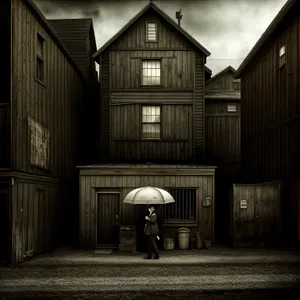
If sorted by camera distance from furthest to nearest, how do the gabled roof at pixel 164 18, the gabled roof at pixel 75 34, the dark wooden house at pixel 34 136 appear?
the gabled roof at pixel 75 34 → the gabled roof at pixel 164 18 → the dark wooden house at pixel 34 136

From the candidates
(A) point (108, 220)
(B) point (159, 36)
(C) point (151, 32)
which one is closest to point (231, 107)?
(B) point (159, 36)

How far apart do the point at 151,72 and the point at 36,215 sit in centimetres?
1032

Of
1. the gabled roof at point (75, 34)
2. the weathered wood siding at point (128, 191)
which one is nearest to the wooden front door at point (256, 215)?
the weathered wood siding at point (128, 191)

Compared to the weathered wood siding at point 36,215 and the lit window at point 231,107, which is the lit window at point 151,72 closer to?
the weathered wood siding at point 36,215

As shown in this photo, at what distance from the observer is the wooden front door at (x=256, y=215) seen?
19.6m

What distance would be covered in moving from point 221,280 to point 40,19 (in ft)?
37.5

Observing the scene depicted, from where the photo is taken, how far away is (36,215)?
17.8 m

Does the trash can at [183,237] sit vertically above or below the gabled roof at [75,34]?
below

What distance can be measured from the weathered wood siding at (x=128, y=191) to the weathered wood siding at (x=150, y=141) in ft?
13.7

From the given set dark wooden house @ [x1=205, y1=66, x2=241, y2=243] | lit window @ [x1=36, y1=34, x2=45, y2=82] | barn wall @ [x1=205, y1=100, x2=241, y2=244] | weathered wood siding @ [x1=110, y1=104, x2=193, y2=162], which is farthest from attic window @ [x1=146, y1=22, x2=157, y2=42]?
barn wall @ [x1=205, y1=100, x2=241, y2=244]

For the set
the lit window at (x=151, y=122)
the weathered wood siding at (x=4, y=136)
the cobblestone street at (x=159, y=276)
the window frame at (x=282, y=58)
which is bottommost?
the cobblestone street at (x=159, y=276)

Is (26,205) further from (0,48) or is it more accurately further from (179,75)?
(179,75)

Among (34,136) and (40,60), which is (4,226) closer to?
(34,136)

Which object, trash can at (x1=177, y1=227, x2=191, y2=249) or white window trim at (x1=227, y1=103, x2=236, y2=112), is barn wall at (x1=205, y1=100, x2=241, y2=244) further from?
trash can at (x1=177, y1=227, x2=191, y2=249)
